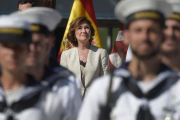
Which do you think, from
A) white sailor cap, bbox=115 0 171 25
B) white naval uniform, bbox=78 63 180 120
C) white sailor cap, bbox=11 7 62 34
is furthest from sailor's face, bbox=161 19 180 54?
white sailor cap, bbox=11 7 62 34

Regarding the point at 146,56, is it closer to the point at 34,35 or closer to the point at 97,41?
the point at 34,35

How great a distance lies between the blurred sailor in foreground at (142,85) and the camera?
4.34 metres

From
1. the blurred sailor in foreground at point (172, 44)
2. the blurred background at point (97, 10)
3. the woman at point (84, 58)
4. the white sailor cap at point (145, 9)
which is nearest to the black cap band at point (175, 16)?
the blurred sailor in foreground at point (172, 44)

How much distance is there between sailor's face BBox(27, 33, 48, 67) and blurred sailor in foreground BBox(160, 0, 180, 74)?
43.1 inches

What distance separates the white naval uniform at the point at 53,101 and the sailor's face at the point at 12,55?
21 cm

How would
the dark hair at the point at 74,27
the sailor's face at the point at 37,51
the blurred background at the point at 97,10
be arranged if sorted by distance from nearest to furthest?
the sailor's face at the point at 37,51, the dark hair at the point at 74,27, the blurred background at the point at 97,10

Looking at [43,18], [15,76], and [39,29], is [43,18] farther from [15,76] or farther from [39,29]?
[15,76]

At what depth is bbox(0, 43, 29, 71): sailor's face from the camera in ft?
14.8

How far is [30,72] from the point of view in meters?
5.11

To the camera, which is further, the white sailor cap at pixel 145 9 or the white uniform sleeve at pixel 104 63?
the white uniform sleeve at pixel 104 63

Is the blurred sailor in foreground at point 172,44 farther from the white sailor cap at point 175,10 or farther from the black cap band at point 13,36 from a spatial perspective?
the black cap band at point 13,36

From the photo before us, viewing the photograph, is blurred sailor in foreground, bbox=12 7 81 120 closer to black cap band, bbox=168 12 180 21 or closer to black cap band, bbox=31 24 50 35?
black cap band, bbox=31 24 50 35

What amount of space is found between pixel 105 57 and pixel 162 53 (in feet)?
12.3

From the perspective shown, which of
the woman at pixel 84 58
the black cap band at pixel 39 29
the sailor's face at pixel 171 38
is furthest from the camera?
the woman at pixel 84 58
